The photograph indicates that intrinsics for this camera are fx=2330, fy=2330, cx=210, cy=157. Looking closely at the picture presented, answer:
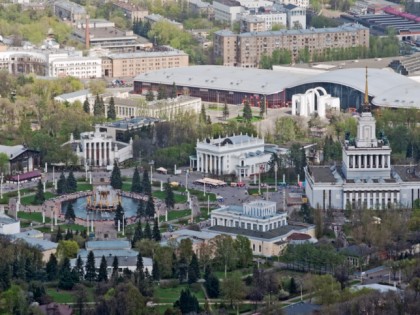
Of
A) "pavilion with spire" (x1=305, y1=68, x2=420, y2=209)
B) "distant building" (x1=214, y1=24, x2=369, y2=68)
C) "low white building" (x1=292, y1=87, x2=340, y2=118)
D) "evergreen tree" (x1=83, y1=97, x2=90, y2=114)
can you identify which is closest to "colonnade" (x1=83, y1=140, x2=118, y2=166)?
"evergreen tree" (x1=83, y1=97, x2=90, y2=114)

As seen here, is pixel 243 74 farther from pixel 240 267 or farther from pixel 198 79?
pixel 240 267

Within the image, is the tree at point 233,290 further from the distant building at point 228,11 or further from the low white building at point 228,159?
the distant building at point 228,11

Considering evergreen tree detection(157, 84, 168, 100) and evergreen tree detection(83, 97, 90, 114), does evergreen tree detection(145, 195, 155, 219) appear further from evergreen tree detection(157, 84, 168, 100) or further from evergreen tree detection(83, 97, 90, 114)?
evergreen tree detection(157, 84, 168, 100)

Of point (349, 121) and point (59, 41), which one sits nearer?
point (349, 121)

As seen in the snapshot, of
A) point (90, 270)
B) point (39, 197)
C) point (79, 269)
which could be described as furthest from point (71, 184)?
point (90, 270)

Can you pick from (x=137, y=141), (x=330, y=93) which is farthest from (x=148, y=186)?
(x=330, y=93)

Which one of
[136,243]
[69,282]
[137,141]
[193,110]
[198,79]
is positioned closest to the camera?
[69,282]
